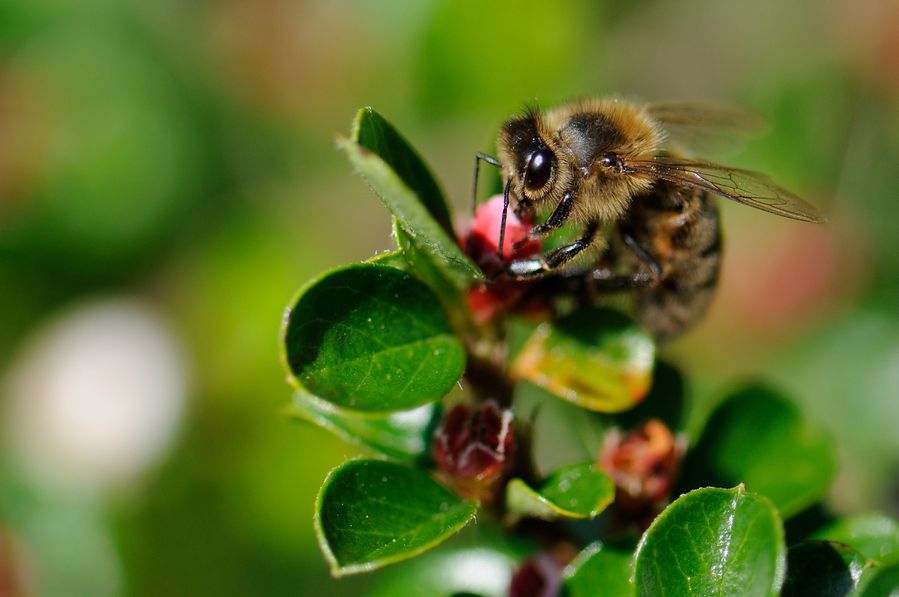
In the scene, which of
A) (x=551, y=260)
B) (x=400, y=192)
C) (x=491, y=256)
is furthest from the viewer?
(x=551, y=260)

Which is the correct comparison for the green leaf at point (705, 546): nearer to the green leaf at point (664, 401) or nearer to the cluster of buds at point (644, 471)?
the cluster of buds at point (644, 471)

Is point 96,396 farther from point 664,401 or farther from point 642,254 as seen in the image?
point 664,401

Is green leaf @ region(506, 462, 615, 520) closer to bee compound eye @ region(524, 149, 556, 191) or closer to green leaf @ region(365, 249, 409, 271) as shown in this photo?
green leaf @ region(365, 249, 409, 271)

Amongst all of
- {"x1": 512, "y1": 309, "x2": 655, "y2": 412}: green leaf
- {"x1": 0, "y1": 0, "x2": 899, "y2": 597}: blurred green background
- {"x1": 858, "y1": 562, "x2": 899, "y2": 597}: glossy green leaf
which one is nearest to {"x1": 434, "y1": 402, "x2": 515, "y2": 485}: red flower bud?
{"x1": 512, "y1": 309, "x2": 655, "y2": 412}: green leaf

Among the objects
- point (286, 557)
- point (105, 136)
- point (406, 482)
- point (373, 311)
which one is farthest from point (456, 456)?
point (105, 136)

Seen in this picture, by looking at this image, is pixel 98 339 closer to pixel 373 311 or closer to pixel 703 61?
pixel 373 311

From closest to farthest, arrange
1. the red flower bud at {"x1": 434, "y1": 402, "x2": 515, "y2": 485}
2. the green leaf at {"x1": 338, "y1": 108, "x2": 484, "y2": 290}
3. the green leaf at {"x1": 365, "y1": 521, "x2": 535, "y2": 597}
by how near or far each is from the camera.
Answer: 1. the green leaf at {"x1": 338, "y1": 108, "x2": 484, "y2": 290}
2. the red flower bud at {"x1": 434, "y1": 402, "x2": 515, "y2": 485}
3. the green leaf at {"x1": 365, "y1": 521, "x2": 535, "y2": 597}

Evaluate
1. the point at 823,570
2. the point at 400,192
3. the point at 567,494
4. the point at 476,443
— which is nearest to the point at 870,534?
the point at 823,570

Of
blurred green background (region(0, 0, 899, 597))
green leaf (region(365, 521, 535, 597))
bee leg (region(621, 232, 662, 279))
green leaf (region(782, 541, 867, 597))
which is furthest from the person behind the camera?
blurred green background (region(0, 0, 899, 597))
